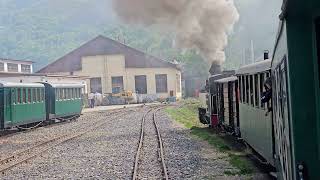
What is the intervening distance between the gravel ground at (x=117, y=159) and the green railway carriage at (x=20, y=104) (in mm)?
1414

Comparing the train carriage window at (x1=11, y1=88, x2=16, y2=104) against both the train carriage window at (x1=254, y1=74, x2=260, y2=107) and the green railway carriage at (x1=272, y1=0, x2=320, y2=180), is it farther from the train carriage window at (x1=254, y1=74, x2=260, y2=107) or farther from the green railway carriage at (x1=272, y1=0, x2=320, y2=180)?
the green railway carriage at (x1=272, y1=0, x2=320, y2=180)

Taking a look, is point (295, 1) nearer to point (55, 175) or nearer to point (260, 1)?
point (55, 175)

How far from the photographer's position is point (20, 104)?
23.0 metres

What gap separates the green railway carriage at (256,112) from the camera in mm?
8562

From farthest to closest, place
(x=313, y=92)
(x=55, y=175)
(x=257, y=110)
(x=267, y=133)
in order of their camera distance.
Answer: (x=55, y=175)
(x=257, y=110)
(x=267, y=133)
(x=313, y=92)

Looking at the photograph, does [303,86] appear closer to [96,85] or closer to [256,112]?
[256,112]

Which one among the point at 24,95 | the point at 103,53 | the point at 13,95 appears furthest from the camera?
the point at 103,53

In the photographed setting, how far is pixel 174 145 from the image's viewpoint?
16.1m

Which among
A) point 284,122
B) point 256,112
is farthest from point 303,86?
point 256,112

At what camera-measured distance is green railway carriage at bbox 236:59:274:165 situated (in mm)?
8562

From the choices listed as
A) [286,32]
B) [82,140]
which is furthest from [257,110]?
[82,140]

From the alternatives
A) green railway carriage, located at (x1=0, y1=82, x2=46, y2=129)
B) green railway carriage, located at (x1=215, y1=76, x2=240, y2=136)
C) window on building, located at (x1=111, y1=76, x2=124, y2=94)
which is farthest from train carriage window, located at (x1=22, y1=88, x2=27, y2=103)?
window on building, located at (x1=111, y1=76, x2=124, y2=94)

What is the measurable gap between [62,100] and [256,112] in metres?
21.4

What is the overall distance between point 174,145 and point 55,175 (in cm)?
561
